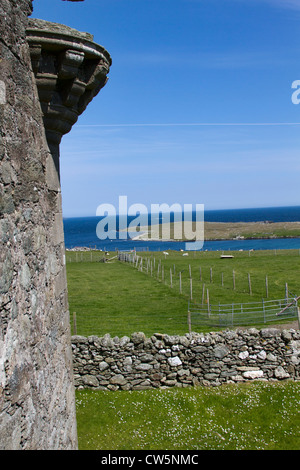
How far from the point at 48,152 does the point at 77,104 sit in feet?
2.47

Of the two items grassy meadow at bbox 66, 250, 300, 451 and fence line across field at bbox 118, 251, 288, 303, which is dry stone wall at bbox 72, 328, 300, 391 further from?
fence line across field at bbox 118, 251, 288, 303

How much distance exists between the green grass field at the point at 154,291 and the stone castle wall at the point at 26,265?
38.9 ft

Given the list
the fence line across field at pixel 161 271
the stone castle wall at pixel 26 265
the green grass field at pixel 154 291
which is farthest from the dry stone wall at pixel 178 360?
the fence line across field at pixel 161 271

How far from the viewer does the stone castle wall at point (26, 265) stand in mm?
3389

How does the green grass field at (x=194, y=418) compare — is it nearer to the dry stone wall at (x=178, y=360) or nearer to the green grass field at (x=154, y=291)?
the dry stone wall at (x=178, y=360)

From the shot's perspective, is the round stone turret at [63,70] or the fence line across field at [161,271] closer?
the round stone turret at [63,70]

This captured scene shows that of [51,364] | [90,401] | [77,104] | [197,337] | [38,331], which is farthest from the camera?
[197,337]

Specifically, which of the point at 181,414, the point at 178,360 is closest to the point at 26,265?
the point at 181,414

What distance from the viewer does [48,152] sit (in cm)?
499

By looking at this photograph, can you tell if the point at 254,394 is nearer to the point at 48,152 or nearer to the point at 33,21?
the point at 48,152

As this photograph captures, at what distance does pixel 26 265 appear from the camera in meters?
3.94

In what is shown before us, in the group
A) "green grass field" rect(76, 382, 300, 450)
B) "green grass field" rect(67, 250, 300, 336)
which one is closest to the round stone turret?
"green grass field" rect(76, 382, 300, 450)
